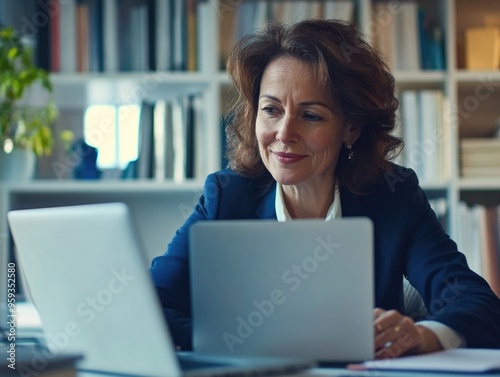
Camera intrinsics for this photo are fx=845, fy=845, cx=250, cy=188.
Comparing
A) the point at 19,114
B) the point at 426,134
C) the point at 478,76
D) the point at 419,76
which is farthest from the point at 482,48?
the point at 19,114

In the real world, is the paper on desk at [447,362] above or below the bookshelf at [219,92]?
below

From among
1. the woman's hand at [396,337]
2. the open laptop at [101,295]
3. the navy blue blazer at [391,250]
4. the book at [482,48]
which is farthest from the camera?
the book at [482,48]

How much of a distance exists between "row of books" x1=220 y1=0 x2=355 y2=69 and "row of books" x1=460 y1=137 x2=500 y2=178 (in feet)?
2.11

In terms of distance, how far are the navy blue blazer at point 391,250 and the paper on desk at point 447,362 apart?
0.22 m

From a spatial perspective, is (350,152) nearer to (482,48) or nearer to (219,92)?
(219,92)

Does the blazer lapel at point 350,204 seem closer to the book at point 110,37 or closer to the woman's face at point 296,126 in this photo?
the woman's face at point 296,126

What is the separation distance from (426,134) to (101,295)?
2.10 metres

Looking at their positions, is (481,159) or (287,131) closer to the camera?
(287,131)

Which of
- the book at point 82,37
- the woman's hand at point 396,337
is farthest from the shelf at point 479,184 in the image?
the woman's hand at point 396,337

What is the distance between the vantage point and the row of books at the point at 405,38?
10.1ft

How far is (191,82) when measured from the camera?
3023 mm

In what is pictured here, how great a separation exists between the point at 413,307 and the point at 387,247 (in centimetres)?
14

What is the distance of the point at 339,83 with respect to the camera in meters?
1.93

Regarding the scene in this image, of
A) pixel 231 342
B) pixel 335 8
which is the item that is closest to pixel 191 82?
pixel 335 8
